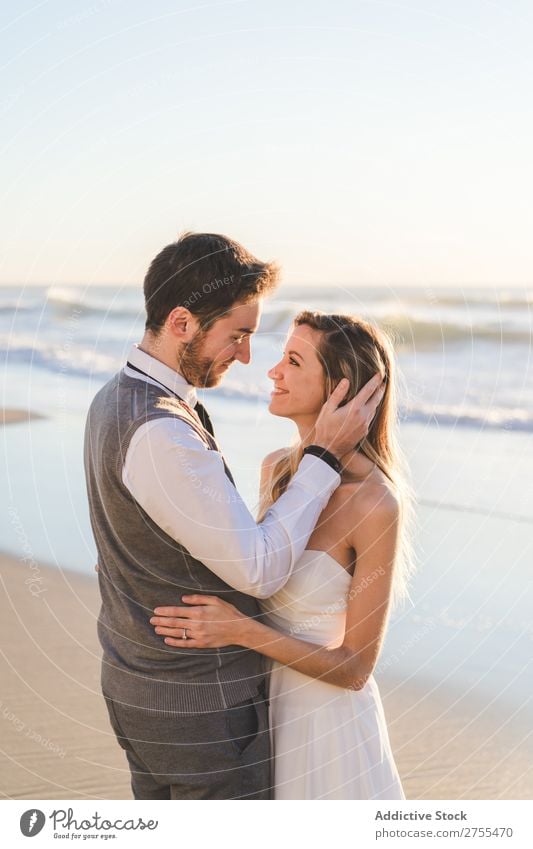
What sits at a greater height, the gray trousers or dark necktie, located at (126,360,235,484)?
dark necktie, located at (126,360,235,484)

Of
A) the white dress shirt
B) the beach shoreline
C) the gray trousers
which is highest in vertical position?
the white dress shirt

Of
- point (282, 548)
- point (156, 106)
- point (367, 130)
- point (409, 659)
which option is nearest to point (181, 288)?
point (282, 548)

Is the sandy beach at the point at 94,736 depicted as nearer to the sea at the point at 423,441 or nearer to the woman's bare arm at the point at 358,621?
the sea at the point at 423,441

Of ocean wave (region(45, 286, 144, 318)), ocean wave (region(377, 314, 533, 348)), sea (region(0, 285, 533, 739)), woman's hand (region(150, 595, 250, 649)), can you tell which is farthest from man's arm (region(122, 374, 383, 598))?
ocean wave (region(45, 286, 144, 318))

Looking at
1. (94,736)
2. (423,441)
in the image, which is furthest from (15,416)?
(94,736)

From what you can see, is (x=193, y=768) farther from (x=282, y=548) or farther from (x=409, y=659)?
(x=409, y=659)

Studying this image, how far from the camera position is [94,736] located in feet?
21.8

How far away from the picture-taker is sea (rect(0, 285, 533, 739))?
25.4 feet

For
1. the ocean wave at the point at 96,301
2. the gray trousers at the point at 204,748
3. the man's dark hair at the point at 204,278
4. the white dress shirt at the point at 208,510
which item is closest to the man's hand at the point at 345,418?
the white dress shirt at the point at 208,510

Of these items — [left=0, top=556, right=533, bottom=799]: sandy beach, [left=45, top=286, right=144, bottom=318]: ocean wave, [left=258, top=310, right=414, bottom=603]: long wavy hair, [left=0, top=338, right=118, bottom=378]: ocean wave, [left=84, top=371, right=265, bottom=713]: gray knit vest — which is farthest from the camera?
[left=45, top=286, right=144, bottom=318]: ocean wave

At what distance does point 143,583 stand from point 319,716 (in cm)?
84

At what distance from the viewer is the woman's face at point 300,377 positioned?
4211 mm

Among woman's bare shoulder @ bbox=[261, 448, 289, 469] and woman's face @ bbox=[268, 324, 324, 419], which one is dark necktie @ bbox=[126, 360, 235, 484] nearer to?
woman's face @ bbox=[268, 324, 324, 419]

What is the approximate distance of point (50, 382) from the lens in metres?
17.3
